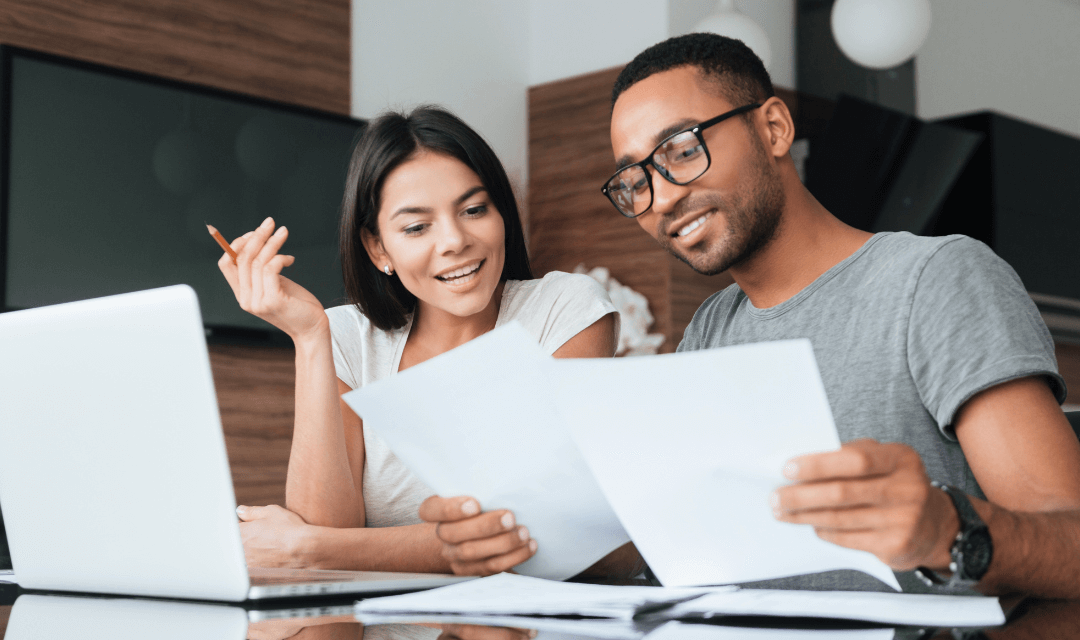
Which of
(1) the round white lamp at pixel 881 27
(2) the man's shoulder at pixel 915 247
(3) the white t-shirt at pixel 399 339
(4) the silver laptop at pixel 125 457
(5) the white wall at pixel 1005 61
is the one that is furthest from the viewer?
(5) the white wall at pixel 1005 61

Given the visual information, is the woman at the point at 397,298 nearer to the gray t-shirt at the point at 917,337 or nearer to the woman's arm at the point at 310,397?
the woman's arm at the point at 310,397

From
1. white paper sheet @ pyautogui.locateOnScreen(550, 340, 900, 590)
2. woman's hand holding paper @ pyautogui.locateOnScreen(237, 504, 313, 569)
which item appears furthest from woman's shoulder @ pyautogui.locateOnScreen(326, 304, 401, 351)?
white paper sheet @ pyautogui.locateOnScreen(550, 340, 900, 590)

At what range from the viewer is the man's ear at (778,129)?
3.78 feet

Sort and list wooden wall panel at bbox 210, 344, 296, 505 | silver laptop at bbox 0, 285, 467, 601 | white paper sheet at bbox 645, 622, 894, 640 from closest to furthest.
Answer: white paper sheet at bbox 645, 622, 894, 640
silver laptop at bbox 0, 285, 467, 601
wooden wall panel at bbox 210, 344, 296, 505

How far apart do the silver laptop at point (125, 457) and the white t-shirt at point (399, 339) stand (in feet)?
1.68

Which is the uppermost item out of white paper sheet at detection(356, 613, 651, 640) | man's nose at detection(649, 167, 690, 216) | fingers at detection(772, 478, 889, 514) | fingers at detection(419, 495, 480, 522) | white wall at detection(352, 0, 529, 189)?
white wall at detection(352, 0, 529, 189)

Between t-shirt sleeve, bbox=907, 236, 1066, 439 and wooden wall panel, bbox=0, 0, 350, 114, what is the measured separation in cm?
254

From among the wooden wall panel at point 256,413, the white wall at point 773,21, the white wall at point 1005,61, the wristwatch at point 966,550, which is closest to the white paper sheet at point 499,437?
the wristwatch at point 966,550

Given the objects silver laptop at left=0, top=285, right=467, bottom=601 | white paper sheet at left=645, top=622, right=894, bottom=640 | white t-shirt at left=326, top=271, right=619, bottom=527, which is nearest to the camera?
white paper sheet at left=645, top=622, right=894, bottom=640

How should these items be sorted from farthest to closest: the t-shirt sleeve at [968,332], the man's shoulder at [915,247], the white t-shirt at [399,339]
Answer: the white t-shirt at [399,339] → the man's shoulder at [915,247] → the t-shirt sleeve at [968,332]

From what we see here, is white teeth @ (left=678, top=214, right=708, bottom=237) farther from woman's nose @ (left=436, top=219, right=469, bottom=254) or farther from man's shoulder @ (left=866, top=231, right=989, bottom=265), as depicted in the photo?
woman's nose @ (left=436, top=219, right=469, bottom=254)

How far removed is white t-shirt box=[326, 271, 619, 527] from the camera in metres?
1.39

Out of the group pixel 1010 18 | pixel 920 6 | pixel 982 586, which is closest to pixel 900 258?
pixel 982 586

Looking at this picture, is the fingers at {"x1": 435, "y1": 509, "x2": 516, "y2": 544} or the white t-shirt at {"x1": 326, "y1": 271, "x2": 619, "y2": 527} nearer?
the fingers at {"x1": 435, "y1": 509, "x2": 516, "y2": 544}
